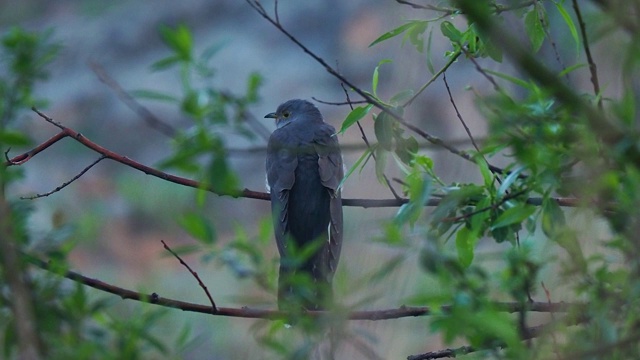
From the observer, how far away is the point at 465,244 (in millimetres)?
2252

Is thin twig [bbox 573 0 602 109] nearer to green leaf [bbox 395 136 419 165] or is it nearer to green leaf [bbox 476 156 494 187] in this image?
green leaf [bbox 476 156 494 187]

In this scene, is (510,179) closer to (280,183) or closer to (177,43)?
(177,43)

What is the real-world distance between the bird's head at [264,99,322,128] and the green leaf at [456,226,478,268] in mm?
3147

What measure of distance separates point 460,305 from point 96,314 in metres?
1.72

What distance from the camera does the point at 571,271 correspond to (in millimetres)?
1599

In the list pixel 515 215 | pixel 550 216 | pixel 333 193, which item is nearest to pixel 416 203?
pixel 515 215

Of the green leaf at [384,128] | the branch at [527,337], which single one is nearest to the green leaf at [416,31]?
the green leaf at [384,128]

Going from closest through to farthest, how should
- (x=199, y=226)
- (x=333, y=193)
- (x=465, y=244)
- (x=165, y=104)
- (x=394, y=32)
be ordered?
1. (x=199, y=226)
2. (x=465, y=244)
3. (x=394, y=32)
4. (x=333, y=193)
5. (x=165, y=104)

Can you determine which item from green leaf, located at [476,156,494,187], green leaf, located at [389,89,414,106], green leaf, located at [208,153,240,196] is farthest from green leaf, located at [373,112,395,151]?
green leaf, located at [208,153,240,196]

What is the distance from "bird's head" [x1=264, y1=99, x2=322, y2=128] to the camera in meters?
5.50

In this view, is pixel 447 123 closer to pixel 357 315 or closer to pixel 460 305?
pixel 357 315

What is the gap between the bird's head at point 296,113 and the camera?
5.50 metres

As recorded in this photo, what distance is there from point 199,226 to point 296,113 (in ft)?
12.5

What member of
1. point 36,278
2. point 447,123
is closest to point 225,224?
point 447,123
